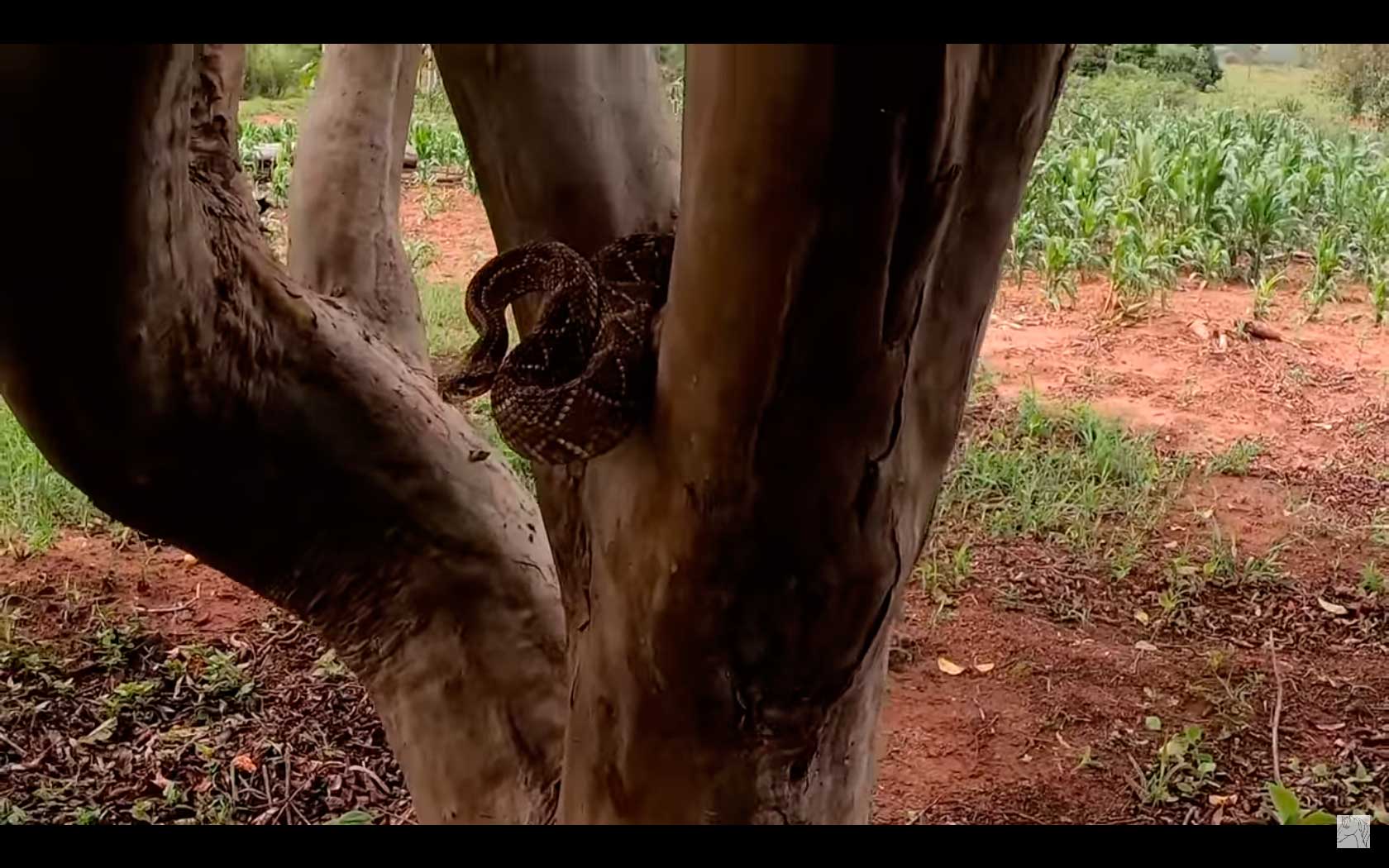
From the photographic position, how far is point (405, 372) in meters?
1.88

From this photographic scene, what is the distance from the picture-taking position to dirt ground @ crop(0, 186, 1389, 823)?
279cm

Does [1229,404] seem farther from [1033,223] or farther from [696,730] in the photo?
[696,730]

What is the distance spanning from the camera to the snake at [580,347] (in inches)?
49.3

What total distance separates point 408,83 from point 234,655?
1.65 meters

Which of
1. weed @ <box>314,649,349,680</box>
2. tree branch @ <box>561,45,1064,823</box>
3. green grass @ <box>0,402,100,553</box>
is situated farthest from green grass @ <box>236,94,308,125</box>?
tree branch @ <box>561,45,1064,823</box>

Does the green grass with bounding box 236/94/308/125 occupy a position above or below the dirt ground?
above

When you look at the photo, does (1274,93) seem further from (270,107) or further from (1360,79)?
(270,107)

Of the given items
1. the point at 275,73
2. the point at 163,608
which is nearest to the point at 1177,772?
the point at 163,608

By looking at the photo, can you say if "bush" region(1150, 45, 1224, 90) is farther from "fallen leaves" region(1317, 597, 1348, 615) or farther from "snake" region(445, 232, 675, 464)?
"snake" region(445, 232, 675, 464)

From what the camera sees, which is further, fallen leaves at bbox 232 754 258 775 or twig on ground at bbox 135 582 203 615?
twig on ground at bbox 135 582 203 615

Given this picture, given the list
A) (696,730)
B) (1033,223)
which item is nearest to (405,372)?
(696,730)

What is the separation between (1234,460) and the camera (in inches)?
166

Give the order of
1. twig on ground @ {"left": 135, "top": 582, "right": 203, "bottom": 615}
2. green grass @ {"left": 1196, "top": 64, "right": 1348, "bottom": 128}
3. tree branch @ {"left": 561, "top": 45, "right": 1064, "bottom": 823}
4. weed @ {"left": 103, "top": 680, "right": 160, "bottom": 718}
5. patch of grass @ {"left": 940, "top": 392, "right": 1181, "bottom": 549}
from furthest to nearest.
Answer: green grass @ {"left": 1196, "top": 64, "right": 1348, "bottom": 128} < patch of grass @ {"left": 940, "top": 392, "right": 1181, "bottom": 549} < twig on ground @ {"left": 135, "top": 582, "right": 203, "bottom": 615} < weed @ {"left": 103, "top": 680, "right": 160, "bottom": 718} < tree branch @ {"left": 561, "top": 45, "right": 1064, "bottom": 823}

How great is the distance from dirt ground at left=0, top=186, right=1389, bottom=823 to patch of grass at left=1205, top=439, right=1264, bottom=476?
0.03 meters
